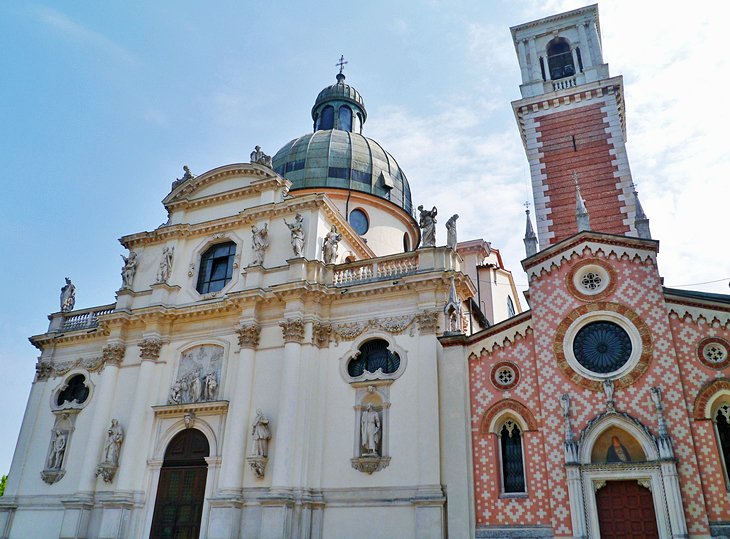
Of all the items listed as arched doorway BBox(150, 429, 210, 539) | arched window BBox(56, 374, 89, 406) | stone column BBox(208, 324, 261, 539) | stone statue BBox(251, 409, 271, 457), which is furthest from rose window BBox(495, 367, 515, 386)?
arched window BBox(56, 374, 89, 406)

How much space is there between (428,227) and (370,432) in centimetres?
689

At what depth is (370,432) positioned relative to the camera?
55.6 ft

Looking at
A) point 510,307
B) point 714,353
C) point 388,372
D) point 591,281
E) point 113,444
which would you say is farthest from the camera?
point 510,307

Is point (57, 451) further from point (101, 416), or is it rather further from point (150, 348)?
point (150, 348)

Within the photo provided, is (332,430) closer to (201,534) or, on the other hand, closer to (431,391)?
(431,391)

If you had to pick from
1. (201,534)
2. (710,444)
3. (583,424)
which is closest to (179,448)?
(201,534)

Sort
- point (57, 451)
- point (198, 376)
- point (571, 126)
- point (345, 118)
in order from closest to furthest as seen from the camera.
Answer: point (198, 376) → point (57, 451) → point (571, 126) → point (345, 118)

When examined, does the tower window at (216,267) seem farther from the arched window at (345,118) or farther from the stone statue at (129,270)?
the arched window at (345,118)

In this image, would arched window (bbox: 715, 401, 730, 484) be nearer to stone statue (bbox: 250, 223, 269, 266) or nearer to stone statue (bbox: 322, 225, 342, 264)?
stone statue (bbox: 322, 225, 342, 264)

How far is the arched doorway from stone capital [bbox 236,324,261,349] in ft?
10.9

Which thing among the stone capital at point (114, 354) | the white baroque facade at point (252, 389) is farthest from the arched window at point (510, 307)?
the stone capital at point (114, 354)

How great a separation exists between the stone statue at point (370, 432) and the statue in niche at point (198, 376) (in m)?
5.62

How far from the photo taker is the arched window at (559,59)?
24.1 meters

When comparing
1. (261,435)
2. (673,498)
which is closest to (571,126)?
(673,498)
